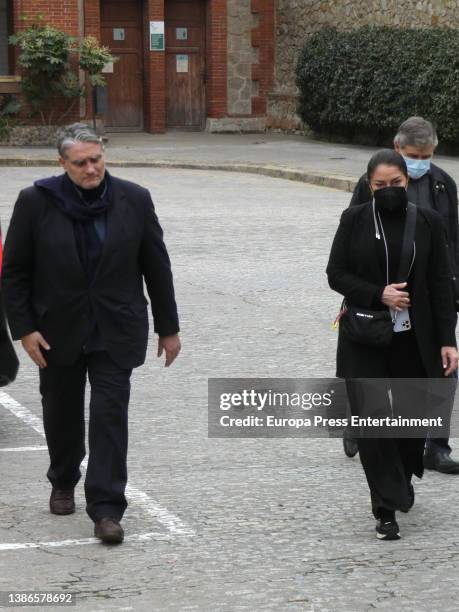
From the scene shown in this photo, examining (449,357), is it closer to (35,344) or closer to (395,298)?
(395,298)

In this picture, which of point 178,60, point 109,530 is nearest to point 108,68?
point 178,60

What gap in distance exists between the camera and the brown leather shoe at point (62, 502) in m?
6.29

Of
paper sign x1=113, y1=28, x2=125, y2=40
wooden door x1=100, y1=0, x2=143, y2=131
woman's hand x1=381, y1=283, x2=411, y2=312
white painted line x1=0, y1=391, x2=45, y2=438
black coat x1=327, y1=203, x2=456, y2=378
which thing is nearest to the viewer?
woman's hand x1=381, y1=283, x2=411, y2=312

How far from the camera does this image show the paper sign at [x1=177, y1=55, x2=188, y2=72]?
31.7 metres

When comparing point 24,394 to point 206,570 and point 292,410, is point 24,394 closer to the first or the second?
point 292,410

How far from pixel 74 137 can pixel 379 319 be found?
4.94 feet

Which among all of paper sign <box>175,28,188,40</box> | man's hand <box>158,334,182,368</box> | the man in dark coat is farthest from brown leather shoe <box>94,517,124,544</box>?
paper sign <box>175,28,188,40</box>

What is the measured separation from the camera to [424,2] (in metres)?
27.1

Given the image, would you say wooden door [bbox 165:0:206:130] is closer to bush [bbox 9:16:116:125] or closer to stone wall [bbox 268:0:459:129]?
stone wall [bbox 268:0:459:129]

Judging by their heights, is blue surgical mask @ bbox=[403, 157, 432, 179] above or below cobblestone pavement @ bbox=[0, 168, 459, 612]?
above

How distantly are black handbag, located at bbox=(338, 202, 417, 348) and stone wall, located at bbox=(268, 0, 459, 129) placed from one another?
2092 centimetres

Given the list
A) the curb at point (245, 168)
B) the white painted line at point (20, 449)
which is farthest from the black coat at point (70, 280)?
the curb at point (245, 168)

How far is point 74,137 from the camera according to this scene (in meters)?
5.90

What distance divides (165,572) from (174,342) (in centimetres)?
111
